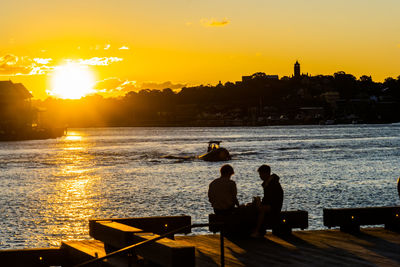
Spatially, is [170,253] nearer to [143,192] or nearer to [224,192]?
[224,192]

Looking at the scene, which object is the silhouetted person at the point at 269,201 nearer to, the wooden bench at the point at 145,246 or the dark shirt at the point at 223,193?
the dark shirt at the point at 223,193

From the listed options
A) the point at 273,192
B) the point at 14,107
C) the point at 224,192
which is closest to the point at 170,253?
the point at 224,192

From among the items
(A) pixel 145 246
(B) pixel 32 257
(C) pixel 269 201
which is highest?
(C) pixel 269 201

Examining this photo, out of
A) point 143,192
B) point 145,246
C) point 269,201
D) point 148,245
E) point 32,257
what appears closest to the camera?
point 148,245

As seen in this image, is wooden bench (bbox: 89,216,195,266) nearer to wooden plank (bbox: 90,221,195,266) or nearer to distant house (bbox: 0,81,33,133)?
wooden plank (bbox: 90,221,195,266)

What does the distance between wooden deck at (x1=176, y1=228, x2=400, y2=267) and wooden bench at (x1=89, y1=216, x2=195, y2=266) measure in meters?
1.43

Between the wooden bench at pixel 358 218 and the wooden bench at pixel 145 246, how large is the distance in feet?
14.8

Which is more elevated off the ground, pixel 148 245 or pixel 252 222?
pixel 148 245

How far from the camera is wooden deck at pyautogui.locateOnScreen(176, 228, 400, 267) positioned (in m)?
12.3

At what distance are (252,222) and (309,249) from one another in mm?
1805

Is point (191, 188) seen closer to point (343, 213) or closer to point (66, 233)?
point (66, 233)

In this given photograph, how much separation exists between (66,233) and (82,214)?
7.82 metres

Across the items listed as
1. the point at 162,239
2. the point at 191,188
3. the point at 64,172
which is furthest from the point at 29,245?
the point at 64,172

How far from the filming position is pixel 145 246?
10.7 m
